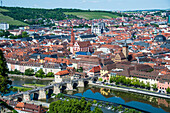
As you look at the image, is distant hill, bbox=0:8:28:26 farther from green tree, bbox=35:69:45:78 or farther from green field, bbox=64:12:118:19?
green tree, bbox=35:69:45:78

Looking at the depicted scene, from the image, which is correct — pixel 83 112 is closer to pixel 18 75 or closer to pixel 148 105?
pixel 148 105

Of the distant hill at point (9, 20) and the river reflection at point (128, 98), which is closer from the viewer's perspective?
the river reflection at point (128, 98)

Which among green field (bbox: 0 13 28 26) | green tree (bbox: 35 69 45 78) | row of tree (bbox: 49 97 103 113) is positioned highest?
green field (bbox: 0 13 28 26)

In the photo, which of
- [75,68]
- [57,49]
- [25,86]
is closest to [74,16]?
[57,49]

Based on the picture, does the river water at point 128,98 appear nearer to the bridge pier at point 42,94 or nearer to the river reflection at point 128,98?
the river reflection at point 128,98

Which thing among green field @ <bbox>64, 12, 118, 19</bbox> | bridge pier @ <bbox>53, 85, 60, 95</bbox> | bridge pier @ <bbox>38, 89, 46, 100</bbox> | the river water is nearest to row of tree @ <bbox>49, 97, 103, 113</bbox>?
the river water

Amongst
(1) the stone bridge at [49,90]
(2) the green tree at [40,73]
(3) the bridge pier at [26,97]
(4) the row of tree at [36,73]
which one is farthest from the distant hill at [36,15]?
(3) the bridge pier at [26,97]
